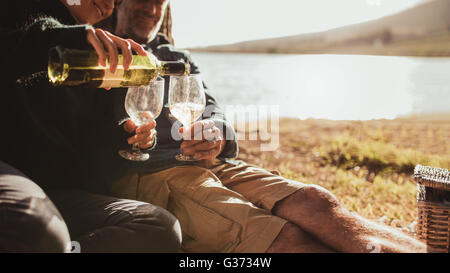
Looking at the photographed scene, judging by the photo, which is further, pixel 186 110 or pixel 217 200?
pixel 217 200

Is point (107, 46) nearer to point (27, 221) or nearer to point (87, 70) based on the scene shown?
point (87, 70)

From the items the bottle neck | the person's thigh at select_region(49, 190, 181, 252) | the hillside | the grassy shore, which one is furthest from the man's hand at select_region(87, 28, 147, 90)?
the hillside

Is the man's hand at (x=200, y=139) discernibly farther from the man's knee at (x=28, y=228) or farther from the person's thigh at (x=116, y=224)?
the man's knee at (x=28, y=228)

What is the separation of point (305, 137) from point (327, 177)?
1.83 metres

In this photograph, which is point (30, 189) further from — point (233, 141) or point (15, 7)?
point (233, 141)

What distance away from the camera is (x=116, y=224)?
1654 millimetres

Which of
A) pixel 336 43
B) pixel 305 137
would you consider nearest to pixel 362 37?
pixel 336 43

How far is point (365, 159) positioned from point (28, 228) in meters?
3.80

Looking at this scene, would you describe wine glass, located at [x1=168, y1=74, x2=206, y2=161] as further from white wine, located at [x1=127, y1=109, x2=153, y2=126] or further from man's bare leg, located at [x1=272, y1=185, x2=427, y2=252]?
man's bare leg, located at [x1=272, y1=185, x2=427, y2=252]

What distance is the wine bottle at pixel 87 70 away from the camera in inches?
51.8

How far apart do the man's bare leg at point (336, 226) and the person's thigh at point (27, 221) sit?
3.81 ft

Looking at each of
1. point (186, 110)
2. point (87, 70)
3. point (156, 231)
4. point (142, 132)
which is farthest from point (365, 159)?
point (87, 70)

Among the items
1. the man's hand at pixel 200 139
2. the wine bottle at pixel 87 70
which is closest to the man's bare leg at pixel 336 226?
the man's hand at pixel 200 139

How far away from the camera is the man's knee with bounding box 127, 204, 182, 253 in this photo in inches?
63.6
